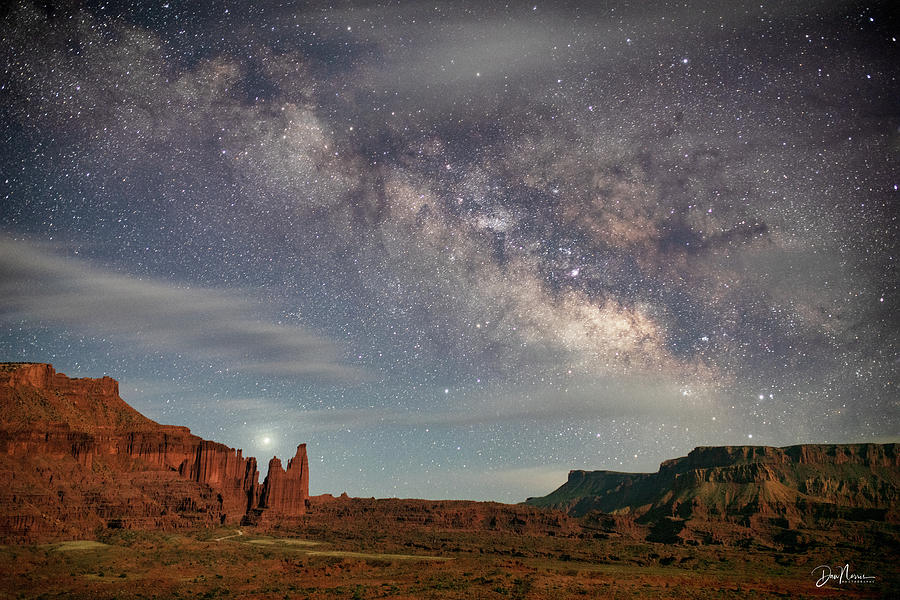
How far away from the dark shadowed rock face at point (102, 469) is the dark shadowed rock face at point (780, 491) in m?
103

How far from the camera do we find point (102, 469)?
362 feet

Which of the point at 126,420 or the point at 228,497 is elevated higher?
the point at 126,420

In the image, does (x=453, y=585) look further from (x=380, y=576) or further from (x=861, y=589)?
(x=861, y=589)

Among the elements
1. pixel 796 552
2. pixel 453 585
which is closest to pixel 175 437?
pixel 453 585

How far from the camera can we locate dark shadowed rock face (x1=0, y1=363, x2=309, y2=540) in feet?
283

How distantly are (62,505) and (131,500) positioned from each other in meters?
17.5

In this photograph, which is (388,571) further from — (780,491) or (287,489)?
(780,491)

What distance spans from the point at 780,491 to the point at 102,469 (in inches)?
6371

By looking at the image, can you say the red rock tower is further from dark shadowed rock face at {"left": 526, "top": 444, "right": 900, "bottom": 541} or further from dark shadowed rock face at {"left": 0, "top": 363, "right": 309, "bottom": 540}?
dark shadowed rock face at {"left": 526, "top": 444, "right": 900, "bottom": 541}

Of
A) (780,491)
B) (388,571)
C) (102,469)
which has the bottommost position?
(388,571)

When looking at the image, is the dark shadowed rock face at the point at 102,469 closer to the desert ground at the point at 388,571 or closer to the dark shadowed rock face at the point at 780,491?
the desert ground at the point at 388,571

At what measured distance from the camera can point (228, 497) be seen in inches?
5512

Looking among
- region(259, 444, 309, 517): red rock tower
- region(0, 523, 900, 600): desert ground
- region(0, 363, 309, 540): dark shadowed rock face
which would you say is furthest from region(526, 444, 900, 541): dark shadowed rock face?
region(0, 363, 309, 540): dark shadowed rock face

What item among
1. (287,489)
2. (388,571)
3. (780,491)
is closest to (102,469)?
(287,489)
